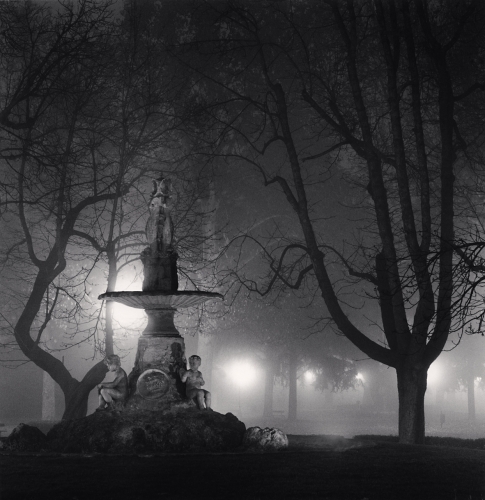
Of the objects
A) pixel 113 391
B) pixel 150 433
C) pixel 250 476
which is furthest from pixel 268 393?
pixel 250 476

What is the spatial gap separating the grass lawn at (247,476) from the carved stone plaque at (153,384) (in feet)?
5.15

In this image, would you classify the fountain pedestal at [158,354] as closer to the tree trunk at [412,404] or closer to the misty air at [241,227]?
the misty air at [241,227]

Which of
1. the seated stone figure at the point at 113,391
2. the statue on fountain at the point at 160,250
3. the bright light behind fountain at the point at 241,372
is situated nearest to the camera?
the seated stone figure at the point at 113,391

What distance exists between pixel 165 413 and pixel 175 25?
1247cm

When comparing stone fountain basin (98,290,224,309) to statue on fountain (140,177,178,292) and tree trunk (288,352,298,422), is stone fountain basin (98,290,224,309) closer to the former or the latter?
statue on fountain (140,177,178,292)

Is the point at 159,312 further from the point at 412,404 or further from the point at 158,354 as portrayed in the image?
the point at 412,404

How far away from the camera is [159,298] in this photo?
11.8 metres

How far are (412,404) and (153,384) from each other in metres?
4.97

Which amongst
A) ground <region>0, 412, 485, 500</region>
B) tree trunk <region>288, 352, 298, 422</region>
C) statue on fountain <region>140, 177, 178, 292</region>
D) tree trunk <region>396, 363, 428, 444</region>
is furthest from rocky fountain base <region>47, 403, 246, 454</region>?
tree trunk <region>288, 352, 298, 422</region>

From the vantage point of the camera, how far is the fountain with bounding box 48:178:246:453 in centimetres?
1080

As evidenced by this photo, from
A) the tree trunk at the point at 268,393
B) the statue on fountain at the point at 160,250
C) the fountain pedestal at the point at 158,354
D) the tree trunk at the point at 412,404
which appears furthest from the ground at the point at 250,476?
the tree trunk at the point at 268,393

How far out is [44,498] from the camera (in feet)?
23.3

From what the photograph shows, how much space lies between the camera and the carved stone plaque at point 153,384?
11.4 meters

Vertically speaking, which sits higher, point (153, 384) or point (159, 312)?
point (159, 312)
